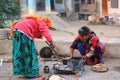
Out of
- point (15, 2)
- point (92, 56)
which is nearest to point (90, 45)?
point (92, 56)

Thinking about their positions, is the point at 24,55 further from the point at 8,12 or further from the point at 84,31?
the point at 8,12

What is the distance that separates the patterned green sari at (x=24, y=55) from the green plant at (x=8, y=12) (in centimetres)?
402

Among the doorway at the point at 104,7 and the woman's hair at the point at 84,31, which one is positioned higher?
the woman's hair at the point at 84,31

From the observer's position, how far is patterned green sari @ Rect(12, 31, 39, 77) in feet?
18.7

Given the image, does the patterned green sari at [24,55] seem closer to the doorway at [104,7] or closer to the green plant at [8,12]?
the green plant at [8,12]

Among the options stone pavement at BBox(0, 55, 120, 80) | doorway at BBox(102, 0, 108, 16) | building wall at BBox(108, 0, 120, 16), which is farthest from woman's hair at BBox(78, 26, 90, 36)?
doorway at BBox(102, 0, 108, 16)

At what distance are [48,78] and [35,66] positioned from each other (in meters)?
0.54

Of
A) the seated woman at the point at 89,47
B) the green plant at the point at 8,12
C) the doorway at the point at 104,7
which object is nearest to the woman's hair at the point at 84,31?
the seated woman at the point at 89,47

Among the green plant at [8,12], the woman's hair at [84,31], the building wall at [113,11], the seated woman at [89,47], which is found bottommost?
the building wall at [113,11]

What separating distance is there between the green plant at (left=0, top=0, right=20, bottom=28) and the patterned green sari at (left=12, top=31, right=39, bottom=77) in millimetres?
4023

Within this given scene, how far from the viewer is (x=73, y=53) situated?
7.07 meters

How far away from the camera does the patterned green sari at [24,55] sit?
5.71 meters

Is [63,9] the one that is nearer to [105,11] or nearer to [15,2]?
[105,11]

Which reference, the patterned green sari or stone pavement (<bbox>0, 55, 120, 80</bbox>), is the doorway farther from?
the patterned green sari
